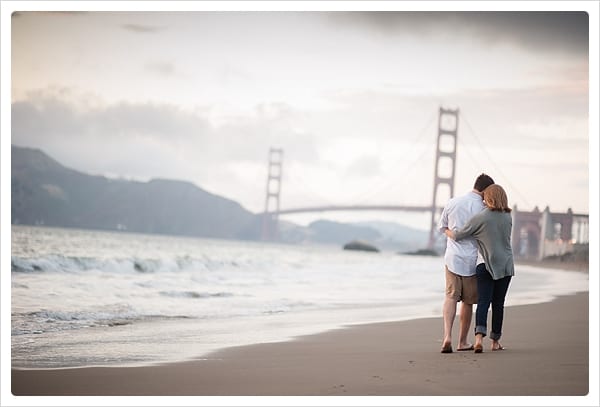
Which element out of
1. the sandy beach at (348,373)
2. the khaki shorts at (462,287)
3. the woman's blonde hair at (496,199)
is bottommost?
the sandy beach at (348,373)

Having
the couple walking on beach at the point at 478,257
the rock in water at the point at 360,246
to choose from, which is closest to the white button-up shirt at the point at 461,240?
the couple walking on beach at the point at 478,257

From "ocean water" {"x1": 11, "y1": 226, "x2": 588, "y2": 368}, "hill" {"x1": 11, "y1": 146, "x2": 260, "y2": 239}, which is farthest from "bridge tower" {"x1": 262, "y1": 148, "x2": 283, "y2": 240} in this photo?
"ocean water" {"x1": 11, "y1": 226, "x2": 588, "y2": 368}

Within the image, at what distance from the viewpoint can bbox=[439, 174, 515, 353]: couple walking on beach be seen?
11.0 feet

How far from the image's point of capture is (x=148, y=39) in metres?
7.11

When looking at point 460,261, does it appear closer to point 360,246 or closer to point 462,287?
point 462,287

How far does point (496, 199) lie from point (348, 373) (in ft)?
3.12

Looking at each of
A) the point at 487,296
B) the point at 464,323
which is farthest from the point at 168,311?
the point at 487,296

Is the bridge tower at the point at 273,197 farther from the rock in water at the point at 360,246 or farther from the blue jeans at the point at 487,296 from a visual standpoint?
the blue jeans at the point at 487,296

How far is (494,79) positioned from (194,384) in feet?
14.5

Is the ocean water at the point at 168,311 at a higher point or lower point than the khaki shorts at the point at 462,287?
lower

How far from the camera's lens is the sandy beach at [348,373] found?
2758 millimetres

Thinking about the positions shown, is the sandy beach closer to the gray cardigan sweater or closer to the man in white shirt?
the man in white shirt

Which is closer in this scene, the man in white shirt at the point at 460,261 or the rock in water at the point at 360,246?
the man in white shirt at the point at 460,261

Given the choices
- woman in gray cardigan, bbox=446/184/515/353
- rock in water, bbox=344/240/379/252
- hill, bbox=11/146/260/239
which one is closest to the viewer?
woman in gray cardigan, bbox=446/184/515/353
